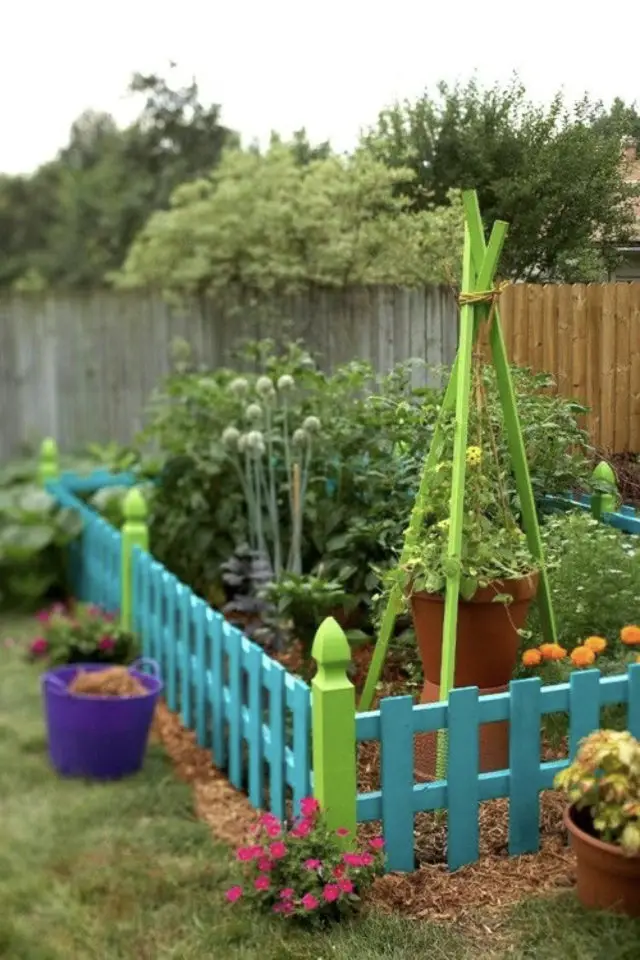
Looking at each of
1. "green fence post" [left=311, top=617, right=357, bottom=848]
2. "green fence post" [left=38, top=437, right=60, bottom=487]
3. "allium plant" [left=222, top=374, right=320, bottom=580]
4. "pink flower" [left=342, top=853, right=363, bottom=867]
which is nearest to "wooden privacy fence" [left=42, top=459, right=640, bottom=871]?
"green fence post" [left=311, top=617, right=357, bottom=848]

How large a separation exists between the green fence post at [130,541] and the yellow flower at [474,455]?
210 cm

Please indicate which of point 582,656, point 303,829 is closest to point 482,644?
point 582,656

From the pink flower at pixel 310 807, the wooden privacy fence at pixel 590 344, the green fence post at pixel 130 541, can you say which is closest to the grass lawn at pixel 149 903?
the pink flower at pixel 310 807

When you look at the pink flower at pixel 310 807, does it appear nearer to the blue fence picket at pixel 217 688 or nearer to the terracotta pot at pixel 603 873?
the terracotta pot at pixel 603 873

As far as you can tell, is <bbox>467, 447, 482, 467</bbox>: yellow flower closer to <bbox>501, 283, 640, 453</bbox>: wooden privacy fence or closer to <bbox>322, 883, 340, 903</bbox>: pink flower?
<bbox>501, 283, 640, 453</bbox>: wooden privacy fence

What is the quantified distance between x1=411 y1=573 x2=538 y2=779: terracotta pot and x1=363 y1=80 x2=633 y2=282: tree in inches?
35.8

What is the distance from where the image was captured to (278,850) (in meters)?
2.63

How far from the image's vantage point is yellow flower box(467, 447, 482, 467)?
313cm

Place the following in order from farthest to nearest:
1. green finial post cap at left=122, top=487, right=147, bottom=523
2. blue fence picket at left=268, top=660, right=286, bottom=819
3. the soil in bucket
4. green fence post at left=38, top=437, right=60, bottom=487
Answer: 1. green fence post at left=38, top=437, right=60, bottom=487
2. green finial post cap at left=122, top=487, right=147, bottom=523
3. the soil in bucket
4. blue fence picket at left=268, top=660, right=286, bottom=819

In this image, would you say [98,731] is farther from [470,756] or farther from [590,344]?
[590,344]

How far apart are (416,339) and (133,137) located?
47.2ft

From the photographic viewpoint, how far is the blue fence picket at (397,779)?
8.85ft

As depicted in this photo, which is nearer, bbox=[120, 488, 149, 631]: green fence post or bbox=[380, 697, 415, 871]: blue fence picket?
bbox=[380, 697, 415, 871]: blue fence picket

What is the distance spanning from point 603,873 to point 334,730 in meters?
0.68
